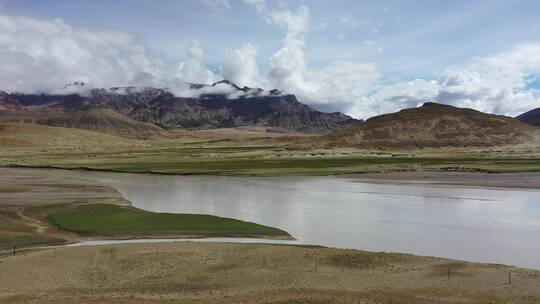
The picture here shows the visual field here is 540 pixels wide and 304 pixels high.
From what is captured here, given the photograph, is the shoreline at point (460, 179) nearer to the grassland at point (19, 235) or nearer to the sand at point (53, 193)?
the sand at point (53, 193)

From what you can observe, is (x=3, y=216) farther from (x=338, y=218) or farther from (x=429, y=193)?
(x=429, y=193)

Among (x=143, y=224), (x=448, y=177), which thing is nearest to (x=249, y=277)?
(x=143, y=224)

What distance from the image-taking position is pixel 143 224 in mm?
40562

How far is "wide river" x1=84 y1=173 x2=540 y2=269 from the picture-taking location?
34.2 meters

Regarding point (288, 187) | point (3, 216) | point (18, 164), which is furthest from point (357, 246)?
point (18, 164)

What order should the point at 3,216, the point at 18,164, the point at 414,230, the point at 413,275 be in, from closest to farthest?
the point at 413,275 → the point at 414,230 → the point at 3,216 → the point at 18,164

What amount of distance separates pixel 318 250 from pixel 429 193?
127 feet

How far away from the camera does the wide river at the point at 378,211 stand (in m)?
34.2

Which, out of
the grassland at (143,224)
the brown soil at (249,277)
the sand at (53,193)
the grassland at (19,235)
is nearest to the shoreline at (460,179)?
the sand at (53,193)

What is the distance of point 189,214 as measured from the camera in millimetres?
45469

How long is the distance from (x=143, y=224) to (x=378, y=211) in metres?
23.0

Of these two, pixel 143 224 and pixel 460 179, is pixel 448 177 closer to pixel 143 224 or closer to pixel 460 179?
pixel 460 179

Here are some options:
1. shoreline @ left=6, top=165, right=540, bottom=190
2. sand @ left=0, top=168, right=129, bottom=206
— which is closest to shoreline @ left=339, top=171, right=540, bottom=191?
shoreline @ left=6, top=165, right=540, bottom=190

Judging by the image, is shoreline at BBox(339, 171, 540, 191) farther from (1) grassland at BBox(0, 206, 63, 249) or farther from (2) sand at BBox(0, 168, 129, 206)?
(1) grassland at BBox(0, 206, 63, 249)
